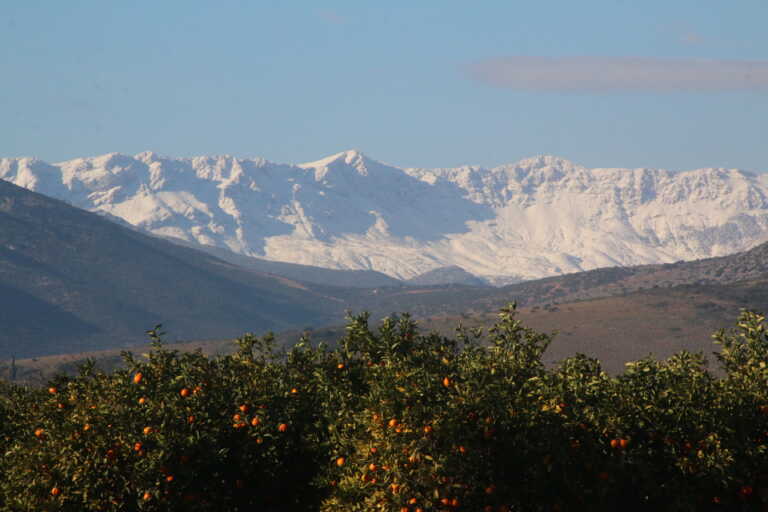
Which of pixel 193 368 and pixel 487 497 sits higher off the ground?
pixel 193 368

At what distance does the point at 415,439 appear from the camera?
21.1 m

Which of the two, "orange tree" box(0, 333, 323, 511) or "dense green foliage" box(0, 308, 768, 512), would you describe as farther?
"orange tree" box(0, 333, 323, 511)

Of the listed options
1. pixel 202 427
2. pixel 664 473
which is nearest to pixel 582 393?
pixel 664 473

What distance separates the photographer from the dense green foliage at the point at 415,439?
854 inches

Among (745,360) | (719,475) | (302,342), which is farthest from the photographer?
(302,342)

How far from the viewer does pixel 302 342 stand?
29.3m

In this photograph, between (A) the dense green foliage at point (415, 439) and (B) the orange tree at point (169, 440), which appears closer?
(A) the dense green foliage at point (415, 439)

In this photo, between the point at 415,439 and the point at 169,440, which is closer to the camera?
the point at 415,439

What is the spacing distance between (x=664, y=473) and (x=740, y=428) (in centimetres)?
208

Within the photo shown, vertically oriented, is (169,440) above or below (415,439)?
below

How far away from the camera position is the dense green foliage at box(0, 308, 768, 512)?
21688 mm

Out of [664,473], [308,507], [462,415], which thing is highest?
[462,415]

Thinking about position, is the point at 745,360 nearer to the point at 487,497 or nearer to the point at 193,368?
the point at 487,497

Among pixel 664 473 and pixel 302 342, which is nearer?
pixel 664 473
